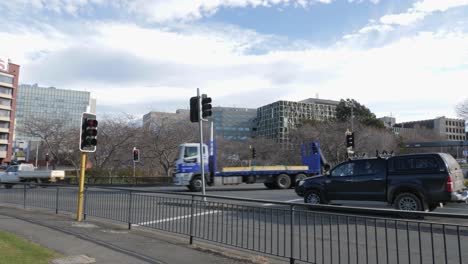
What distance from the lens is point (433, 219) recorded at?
4.76 metres

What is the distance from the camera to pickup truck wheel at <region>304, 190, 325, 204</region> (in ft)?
46.6

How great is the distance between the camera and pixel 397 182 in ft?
40.4

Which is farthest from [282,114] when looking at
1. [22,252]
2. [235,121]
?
[22,252]

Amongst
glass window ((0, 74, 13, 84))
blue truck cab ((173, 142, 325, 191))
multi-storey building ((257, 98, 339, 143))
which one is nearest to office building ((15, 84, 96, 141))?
glass window ((0, 74, 13, 84))

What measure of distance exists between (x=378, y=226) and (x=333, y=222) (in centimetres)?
69

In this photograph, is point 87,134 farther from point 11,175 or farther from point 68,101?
point 68,101

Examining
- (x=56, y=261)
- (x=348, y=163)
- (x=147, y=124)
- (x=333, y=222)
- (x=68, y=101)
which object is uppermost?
(x=68, y=101)

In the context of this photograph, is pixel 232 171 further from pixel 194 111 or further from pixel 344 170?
pixel 344 170

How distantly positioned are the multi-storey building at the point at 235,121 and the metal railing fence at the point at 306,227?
325 ft

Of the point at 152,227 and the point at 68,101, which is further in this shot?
Answer: the point at 68,101

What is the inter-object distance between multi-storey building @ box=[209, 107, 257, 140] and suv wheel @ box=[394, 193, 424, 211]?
96.4m

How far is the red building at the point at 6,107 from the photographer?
279 feet

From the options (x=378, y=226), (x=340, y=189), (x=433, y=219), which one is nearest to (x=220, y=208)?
(x=378, y=226)

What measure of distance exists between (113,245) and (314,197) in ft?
28.2
